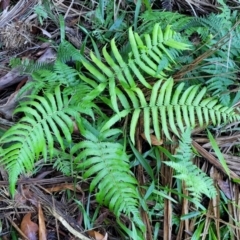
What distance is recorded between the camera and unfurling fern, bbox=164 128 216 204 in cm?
215

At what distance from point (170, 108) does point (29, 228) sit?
955mm

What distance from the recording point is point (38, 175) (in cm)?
229

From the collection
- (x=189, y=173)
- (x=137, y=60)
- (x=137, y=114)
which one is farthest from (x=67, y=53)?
(x=189, y=173)

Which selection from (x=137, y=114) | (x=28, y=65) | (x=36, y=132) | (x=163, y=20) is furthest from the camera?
(x=163, y=20)

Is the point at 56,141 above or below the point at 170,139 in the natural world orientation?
above

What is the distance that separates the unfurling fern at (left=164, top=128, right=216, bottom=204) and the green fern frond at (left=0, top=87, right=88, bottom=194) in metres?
A: 0.57

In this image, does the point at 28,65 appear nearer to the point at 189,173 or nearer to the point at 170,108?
the point at 170,108

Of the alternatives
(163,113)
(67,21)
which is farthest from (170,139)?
(67,21)

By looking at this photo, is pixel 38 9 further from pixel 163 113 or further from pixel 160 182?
pixel 160 182

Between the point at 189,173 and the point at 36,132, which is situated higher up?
the point at 36,132

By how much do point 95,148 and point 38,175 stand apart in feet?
1.23

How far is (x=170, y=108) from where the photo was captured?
2170mm

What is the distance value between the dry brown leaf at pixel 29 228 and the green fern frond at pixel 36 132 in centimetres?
28

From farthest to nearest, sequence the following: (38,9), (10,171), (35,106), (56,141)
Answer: (38,9) < (56,141) < (35,106) < (10,171)
